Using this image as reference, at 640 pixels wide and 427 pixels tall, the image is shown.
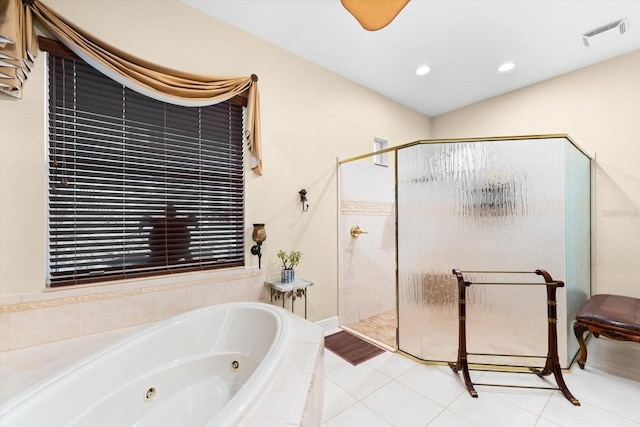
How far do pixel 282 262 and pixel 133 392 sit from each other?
1.35m

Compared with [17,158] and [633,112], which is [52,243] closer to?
[17,158]

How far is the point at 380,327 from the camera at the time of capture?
9.61 ft

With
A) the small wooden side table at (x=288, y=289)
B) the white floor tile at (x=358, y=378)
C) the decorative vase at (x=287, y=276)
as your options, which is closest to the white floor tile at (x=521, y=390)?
the white floor tile at (x=358, y=378)

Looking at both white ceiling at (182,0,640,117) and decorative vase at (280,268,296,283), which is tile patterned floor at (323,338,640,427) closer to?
decorative vase at (280,268,296,283)

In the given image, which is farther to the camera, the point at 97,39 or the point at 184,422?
the point at 97,39

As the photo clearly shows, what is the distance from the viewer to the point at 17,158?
58.4 inches

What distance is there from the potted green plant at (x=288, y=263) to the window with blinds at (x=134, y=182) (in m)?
0.37

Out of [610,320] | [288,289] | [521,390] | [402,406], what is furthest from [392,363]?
[610,320]

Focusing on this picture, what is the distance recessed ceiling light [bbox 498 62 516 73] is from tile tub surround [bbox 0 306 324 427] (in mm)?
3141

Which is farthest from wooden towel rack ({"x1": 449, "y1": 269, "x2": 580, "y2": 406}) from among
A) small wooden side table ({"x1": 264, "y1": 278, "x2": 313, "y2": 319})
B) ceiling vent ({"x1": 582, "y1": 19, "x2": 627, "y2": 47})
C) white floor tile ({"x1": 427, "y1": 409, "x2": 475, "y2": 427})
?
ceiling vent ({"x1": 582, "y1": 19, "x2": 627, "y2": 47})

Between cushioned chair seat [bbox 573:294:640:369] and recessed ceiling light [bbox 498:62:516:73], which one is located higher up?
recessed ceiling light [bbox 498:62:516:73]

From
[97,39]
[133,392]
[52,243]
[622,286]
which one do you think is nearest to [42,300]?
[52,243]

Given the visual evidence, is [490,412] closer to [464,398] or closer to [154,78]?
[464,398]

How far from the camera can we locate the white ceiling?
2039 mm
